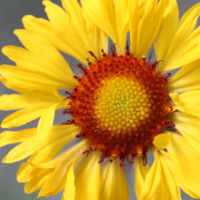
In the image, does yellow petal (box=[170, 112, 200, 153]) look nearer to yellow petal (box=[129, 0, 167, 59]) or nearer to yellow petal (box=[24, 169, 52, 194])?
yellow petal (box=[129, 0, 167, 59])

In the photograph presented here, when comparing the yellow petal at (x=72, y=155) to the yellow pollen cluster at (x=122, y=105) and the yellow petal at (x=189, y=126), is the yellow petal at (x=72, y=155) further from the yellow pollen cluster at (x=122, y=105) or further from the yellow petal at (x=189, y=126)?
the yellow petal at (x=189, y=126)

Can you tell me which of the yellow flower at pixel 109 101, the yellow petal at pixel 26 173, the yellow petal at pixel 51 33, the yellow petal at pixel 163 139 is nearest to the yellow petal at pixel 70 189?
the yellow flower at pixel 109 101

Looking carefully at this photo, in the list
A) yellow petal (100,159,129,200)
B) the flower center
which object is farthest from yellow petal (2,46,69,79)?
yellow petal (100,159,129,200)

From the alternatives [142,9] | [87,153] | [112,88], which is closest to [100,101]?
[112,88]

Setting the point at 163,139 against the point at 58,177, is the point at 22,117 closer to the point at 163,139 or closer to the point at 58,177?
the point at 58,177

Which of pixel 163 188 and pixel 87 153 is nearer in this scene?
pixel 163 188

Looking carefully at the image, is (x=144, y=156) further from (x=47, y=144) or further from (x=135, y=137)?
(x=47, y=144)
